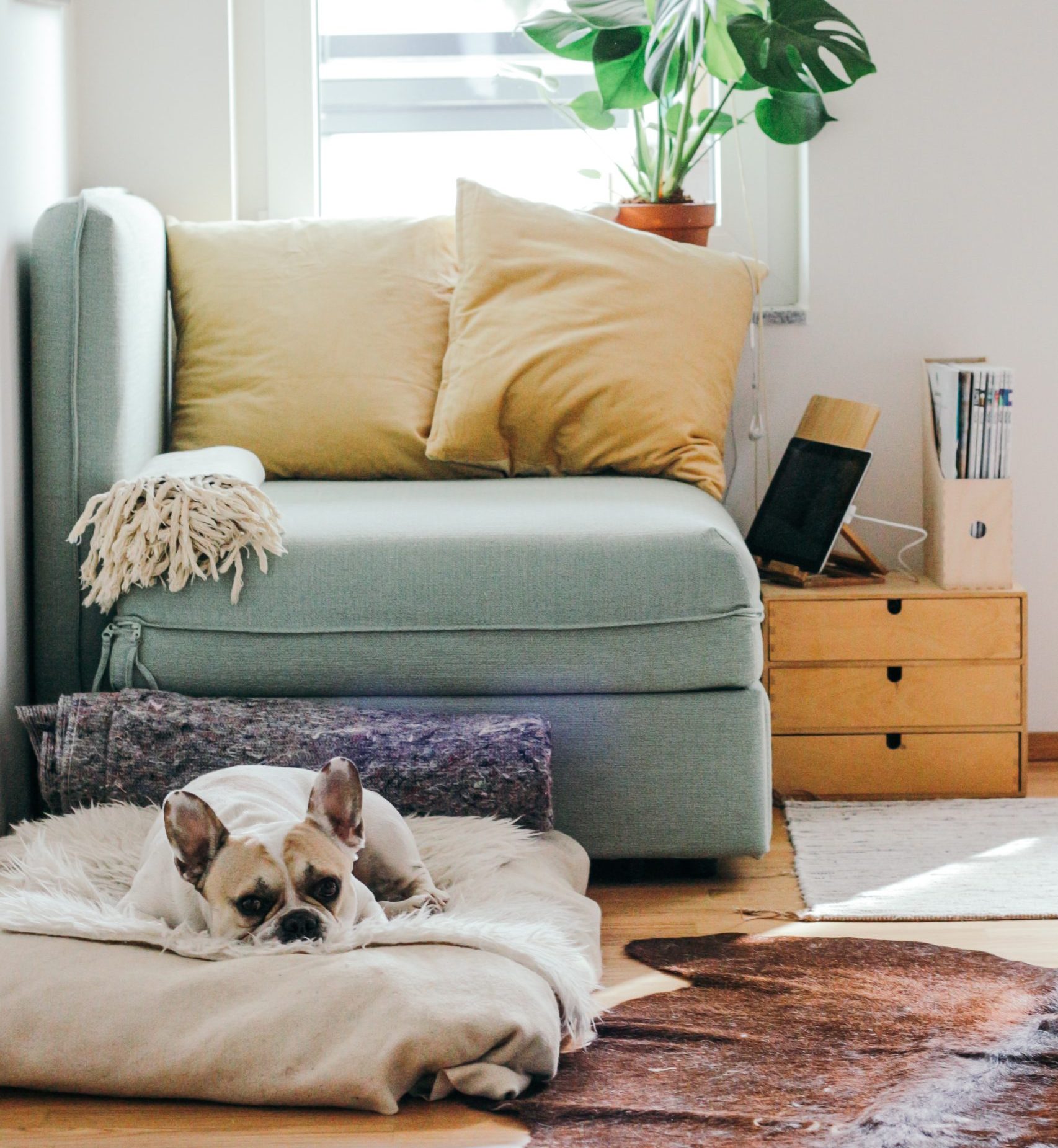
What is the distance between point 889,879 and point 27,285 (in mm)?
1562

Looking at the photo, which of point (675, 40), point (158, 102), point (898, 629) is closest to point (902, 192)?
point (675, 40)

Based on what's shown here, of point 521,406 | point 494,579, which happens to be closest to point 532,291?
point 521,406

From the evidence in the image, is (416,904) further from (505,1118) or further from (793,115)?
(793,115)

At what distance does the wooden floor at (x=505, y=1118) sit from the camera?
1.26 m


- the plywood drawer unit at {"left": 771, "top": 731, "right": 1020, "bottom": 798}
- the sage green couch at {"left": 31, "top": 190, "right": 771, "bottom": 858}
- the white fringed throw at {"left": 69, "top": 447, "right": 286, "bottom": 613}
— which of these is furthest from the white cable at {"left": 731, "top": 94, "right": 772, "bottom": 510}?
the white fringed throw at {"left": 69, "top": 447, "right": 286, "bottom": 613}

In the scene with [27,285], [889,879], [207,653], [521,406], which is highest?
[27,285]

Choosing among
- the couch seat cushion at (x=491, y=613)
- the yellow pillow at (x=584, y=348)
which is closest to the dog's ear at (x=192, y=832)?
the couch seat cushion at (x=491, y=613)

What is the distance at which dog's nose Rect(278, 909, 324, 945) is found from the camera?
1.40 metres

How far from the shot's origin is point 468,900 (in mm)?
1585

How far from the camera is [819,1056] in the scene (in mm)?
1367

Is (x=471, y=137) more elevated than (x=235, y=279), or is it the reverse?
(x=471, y=137)

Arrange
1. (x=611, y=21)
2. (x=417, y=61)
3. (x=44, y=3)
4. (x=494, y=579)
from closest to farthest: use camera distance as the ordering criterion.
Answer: (x=494, y=579) < (x=44, y=3) < (x=611, y=21) < (x=417, y=61)

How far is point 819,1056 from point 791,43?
70.5 inches

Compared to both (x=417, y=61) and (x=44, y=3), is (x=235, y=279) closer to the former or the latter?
(x=44, y=3)
